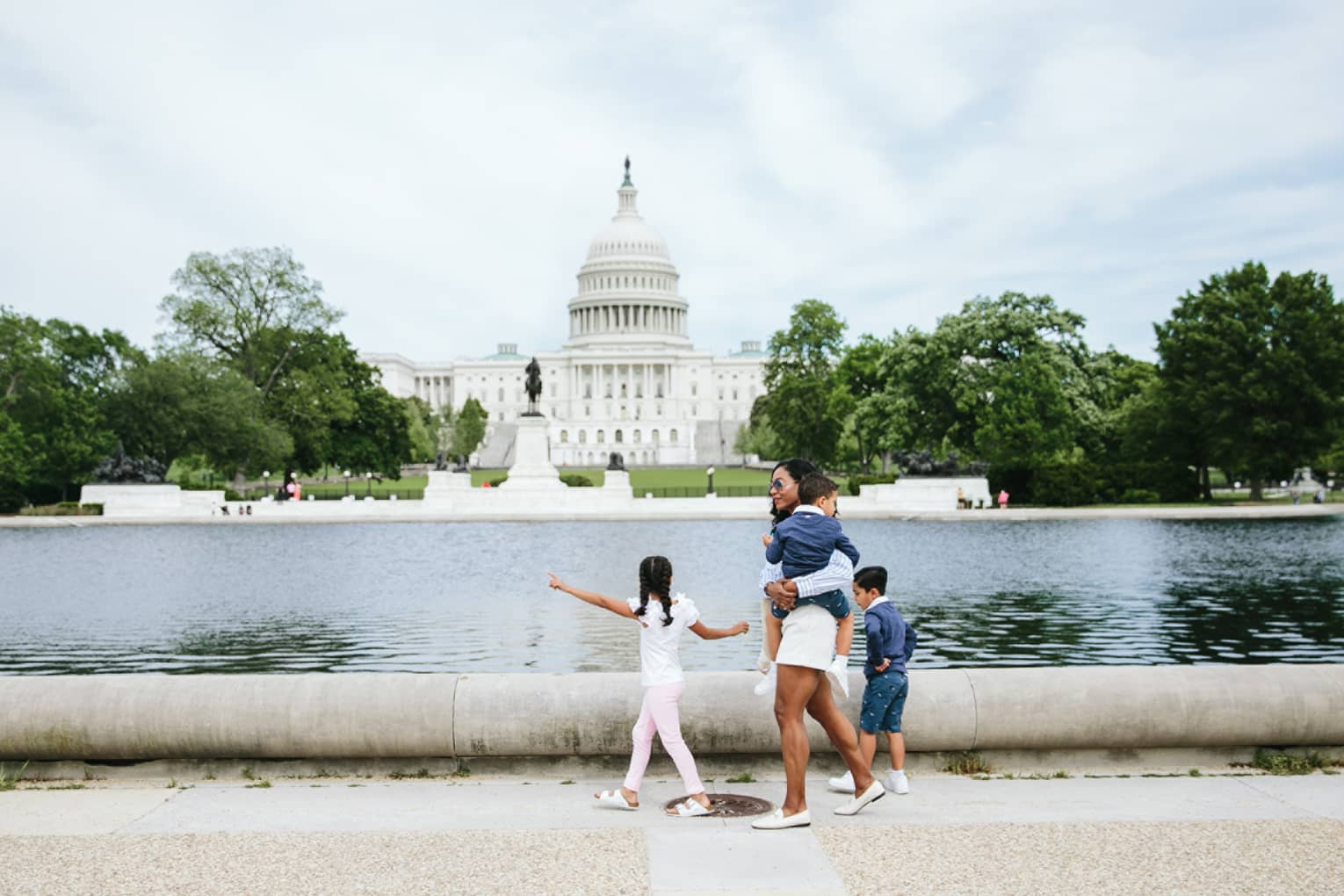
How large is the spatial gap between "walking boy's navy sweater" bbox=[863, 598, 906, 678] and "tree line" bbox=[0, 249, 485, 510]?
4547cm

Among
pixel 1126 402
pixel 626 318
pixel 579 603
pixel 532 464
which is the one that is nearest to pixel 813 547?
pixel 579 603

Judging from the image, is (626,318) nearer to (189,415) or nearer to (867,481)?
(189,415)

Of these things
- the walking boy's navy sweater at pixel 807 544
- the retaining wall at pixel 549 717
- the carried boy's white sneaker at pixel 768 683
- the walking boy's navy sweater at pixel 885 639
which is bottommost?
the retaining wall at pixel 549 717

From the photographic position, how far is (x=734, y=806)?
19.7 feet

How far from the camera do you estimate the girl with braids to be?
5957 millimetres

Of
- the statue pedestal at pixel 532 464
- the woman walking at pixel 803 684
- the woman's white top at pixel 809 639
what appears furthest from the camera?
the statue pedestal at pixel 532 464

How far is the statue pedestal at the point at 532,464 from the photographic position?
166 ft

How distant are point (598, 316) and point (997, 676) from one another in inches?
5937

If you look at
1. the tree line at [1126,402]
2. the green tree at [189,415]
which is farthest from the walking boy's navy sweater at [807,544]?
the green tree at [189,415]

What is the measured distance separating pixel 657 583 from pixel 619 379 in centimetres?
14776

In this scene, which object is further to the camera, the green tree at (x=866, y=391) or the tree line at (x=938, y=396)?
the green tree at (x=866, y=391)

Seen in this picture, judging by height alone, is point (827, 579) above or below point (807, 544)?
below

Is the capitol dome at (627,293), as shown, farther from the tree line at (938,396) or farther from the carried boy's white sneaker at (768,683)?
the carried boy's white sneaker at (768,683)

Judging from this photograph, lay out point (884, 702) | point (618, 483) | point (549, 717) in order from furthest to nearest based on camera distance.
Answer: point (618, 483)
point (549, 717)
point (884, 702)
